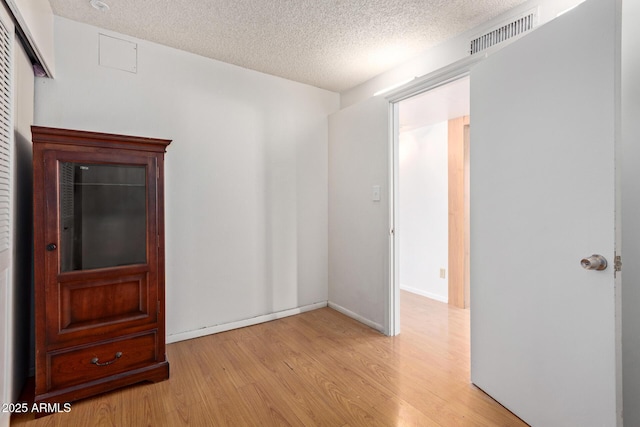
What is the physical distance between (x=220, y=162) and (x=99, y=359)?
1.68 metres

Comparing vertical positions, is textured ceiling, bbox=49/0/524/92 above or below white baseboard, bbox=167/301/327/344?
above

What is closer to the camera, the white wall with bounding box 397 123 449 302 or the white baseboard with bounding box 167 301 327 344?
the white baseboard with bounding box 167 301 327 344

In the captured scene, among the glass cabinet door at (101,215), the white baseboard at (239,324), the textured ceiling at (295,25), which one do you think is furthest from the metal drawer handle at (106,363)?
the textured ceiling at (295,25)

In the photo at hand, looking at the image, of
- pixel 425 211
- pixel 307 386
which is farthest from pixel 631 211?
pixel 425 211

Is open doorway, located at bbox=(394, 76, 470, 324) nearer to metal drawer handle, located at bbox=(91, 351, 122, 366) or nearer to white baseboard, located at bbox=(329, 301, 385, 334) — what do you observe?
white baseboard, located at bbox=(329, 301, 385, 334)

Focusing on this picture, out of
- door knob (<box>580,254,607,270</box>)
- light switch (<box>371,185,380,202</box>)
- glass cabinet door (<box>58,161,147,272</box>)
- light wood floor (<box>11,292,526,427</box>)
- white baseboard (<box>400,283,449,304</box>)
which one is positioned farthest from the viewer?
white baseboard (<box>400,283,449,304</box>)

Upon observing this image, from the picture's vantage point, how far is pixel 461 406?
5.98 ft

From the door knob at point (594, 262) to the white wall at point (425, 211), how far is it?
8.43ft

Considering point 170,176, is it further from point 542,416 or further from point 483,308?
point 542,416

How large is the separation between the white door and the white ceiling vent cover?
0.42 m

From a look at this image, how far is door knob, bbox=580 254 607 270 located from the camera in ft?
4.31

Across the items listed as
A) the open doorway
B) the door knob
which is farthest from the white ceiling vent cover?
the door knob

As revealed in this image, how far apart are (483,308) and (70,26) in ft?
10.9

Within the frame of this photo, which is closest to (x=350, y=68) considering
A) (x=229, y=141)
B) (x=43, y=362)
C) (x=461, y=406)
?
(x=229, y=141)
